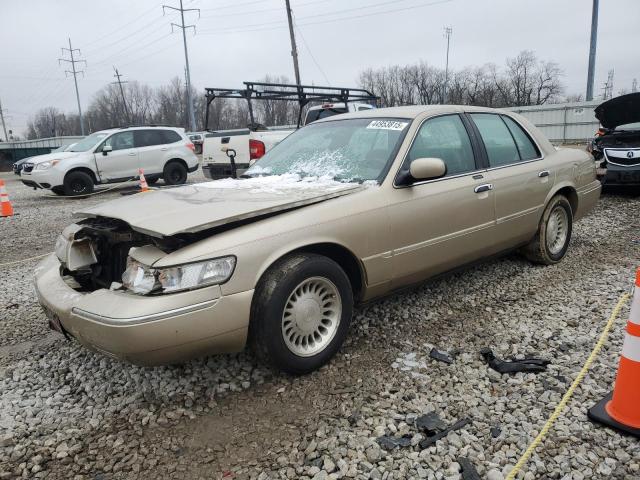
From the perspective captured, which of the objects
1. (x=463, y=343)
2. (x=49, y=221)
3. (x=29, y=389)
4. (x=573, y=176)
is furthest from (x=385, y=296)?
(x=49, y=221)

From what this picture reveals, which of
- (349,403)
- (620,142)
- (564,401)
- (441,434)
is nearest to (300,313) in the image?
(349,403)

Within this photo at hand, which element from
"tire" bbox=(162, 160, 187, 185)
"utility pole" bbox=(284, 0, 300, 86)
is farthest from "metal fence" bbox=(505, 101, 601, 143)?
"tire" bbox=(162, 160, 187, 185)

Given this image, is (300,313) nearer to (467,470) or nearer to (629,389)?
(467,470)

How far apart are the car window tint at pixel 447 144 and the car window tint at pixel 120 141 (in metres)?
11.4

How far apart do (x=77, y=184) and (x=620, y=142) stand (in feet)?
40.7

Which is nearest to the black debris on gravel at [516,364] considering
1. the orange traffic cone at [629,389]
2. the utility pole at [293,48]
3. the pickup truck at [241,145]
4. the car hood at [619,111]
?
the orange traffic cone at [629,389]

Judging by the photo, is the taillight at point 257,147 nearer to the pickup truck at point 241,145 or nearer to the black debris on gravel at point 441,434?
the pickup truck at point 241,145

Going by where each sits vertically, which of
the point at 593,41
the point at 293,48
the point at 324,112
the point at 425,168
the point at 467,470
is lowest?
the point at 467,470

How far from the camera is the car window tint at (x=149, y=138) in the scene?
13586 millimetres

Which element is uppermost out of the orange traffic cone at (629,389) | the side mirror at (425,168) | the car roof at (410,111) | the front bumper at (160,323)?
the car roof at (410,111)

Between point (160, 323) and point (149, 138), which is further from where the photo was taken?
point (149, 138)

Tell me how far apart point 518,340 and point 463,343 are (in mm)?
391

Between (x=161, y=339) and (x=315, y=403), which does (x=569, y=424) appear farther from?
(x=161, y=339)

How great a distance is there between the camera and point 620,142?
28.8 ft
